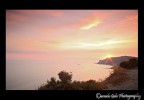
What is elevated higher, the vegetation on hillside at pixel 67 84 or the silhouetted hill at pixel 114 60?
the silhouetted hill at pixel 114 60

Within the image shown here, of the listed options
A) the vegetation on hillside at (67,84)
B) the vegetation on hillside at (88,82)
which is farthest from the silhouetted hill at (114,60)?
the vegetation on hillside at (67,84)

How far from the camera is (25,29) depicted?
21062 millimetres

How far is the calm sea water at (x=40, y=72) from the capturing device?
69.1 ft

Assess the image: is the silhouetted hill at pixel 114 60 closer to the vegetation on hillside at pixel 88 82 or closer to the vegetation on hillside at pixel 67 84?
the vegetation on hillside at pixel 88 82

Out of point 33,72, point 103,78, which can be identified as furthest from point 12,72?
point 103,78

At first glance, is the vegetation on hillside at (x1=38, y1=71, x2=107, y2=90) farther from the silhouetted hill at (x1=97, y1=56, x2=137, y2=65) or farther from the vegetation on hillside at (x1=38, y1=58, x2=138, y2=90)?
the silhouetted hill at (x1=97, y1=56, x2=137, y2=65)

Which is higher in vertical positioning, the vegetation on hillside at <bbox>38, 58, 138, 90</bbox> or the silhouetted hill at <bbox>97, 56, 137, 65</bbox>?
the silhouetted hill at <bbox>97, 56, 137, 65</bbox>

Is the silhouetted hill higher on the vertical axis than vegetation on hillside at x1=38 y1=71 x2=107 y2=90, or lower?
higher

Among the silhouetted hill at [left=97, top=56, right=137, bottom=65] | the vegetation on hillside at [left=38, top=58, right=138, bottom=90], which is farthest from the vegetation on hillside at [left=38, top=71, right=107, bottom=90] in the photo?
the silhouetted hill at [left=97, top=56, right=137, bottom=65]

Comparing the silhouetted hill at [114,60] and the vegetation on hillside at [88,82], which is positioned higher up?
the silhouetted hill at [114,60]

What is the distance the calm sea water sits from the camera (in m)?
21.0

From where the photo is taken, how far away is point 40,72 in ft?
69.2

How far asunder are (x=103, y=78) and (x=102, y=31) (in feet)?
3.05
